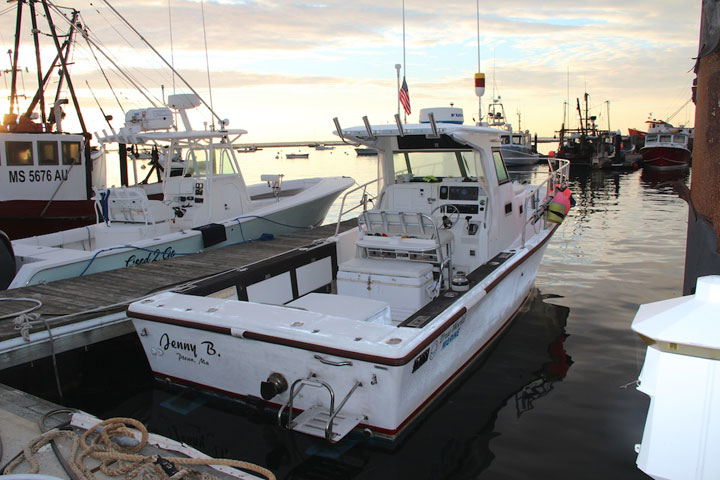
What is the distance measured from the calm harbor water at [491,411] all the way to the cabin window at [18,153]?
30.9 ft

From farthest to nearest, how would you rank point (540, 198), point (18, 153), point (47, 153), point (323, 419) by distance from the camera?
point (47, 153) < point (18, 153) < point (540, 198) < point (323, 419)

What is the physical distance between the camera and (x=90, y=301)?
6.54 meters

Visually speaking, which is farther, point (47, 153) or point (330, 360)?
point (47, 153)

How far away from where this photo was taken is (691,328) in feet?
6.34

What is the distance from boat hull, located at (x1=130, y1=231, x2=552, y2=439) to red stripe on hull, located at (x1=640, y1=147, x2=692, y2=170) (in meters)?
41.3

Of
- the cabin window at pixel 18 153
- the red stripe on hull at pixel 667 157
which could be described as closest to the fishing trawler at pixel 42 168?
the cabin window at pixel 18 153

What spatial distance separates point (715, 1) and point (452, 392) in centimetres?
419

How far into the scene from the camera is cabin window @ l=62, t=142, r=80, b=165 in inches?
561

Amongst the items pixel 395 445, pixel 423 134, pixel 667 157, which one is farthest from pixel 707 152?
pixel 667 157

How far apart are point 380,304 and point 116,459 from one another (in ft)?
9.62

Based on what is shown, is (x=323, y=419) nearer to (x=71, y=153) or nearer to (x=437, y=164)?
(x=437, y=164)

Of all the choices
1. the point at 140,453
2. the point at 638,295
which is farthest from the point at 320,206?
the point at 140,453

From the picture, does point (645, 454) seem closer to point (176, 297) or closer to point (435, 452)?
point (435, 452)

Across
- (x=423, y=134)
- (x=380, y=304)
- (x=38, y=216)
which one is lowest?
(x=380, y=304)
